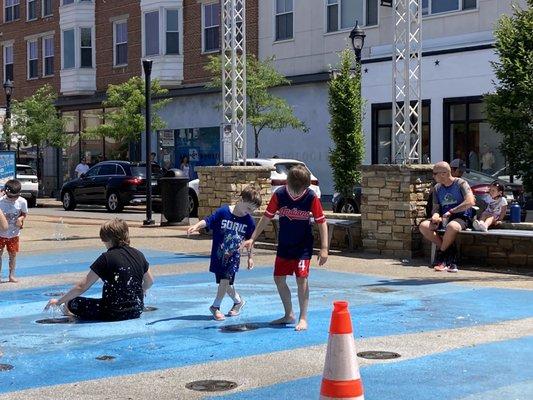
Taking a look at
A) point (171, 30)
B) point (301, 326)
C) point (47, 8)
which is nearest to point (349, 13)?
point (171, 30)

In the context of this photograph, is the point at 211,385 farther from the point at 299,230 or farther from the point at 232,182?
the point at 232,182

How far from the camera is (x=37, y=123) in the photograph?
40.7 meters

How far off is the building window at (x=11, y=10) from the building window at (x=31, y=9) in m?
0.96

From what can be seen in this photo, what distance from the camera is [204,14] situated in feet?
123

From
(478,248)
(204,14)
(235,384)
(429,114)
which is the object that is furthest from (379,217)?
(204,14)

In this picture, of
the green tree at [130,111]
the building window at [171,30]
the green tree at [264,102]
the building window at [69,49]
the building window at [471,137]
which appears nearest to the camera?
the building window at [471,137]

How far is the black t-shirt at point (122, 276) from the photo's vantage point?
8703 mm

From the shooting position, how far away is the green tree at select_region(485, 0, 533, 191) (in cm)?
2055

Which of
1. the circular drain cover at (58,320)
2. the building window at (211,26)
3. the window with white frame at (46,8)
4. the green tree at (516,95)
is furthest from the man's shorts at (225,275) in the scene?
the window with white frame at (46,8)

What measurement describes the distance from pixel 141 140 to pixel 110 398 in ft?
115

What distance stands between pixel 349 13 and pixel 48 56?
20.0 meters

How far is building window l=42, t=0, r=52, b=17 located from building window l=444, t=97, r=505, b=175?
25489mm

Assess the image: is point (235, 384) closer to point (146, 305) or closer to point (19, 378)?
point (19, 378)

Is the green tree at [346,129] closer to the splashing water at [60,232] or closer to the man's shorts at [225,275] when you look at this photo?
the splashing water at [60,232]
